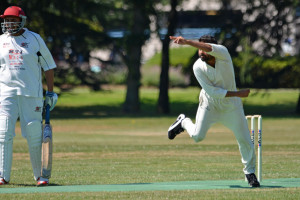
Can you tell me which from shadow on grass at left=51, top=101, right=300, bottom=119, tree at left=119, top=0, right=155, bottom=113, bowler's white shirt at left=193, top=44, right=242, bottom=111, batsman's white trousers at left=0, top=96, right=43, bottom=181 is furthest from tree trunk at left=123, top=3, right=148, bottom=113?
bowler's white shirt at left=193, top=44, right=242, bottom=111

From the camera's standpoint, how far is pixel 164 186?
367 inches

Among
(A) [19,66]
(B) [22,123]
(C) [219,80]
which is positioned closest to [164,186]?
(C) [219,80]

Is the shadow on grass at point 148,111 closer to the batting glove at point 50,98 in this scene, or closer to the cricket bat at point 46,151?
the batting glove at point 50,98

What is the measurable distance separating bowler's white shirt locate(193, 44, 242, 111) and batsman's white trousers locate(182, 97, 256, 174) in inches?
3.4

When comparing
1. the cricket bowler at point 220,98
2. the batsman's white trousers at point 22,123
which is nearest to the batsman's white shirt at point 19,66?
the batsman's white trousers at point 22,123

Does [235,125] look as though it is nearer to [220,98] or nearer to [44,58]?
[220,98]

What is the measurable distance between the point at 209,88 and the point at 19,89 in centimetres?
242

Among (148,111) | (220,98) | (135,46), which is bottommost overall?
(148,111)

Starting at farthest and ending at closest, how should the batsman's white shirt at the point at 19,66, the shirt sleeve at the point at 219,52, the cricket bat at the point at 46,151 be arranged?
the cricket bat at the point at 46,151 → the batsman's white shirt at the point at 19,66 → the shirt sleeve at the point at 219,52

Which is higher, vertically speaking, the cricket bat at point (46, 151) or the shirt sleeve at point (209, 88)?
the shirt sleeve at point (209, 88)

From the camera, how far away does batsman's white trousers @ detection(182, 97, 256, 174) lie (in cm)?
905

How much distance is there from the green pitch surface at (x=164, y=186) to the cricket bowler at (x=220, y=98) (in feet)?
1.30

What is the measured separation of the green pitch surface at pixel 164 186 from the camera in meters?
9.00

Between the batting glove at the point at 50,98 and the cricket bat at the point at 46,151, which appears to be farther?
the batting glove at the point at 50,98
